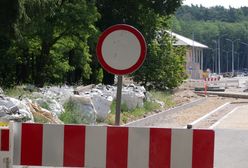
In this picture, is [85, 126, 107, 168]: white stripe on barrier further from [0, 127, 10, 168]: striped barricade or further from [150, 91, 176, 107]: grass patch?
[150, 91, 176, 107]: grass patch

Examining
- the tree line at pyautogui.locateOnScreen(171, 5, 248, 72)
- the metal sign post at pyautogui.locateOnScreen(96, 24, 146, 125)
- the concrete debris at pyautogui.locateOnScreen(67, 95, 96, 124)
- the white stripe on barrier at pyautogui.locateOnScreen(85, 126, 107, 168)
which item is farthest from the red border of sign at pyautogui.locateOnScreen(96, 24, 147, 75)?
the tree line at pyautogui.locateOnScreen(171, 5, 248, 72)

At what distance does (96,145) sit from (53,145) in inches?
17.8

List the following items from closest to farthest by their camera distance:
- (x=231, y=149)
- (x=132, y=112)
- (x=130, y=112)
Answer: (x=231, y=149)
(x=130, y=112)
(x=132, y=112)

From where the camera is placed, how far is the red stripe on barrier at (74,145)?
6.17 metres

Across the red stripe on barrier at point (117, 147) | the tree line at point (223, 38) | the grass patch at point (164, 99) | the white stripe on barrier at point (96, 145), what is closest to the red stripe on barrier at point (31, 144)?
the white stripe on barrier at point (96, 145)

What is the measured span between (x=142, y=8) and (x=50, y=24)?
1346 cm

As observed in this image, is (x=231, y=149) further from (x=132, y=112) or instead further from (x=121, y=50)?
(x=132, y=112)

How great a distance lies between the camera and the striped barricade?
231 inches

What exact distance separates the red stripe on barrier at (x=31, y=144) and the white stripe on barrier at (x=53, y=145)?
0.15 ft

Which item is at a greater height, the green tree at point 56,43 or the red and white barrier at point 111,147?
the green tree at point 56,43

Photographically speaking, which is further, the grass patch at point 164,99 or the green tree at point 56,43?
the grass patch at point 164,99

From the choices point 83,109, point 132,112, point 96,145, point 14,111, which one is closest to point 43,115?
point 14,111

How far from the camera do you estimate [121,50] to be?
7125mm

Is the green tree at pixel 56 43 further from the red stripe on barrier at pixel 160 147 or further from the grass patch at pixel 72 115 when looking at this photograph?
the red stripe on barrier at pixel 160 147
